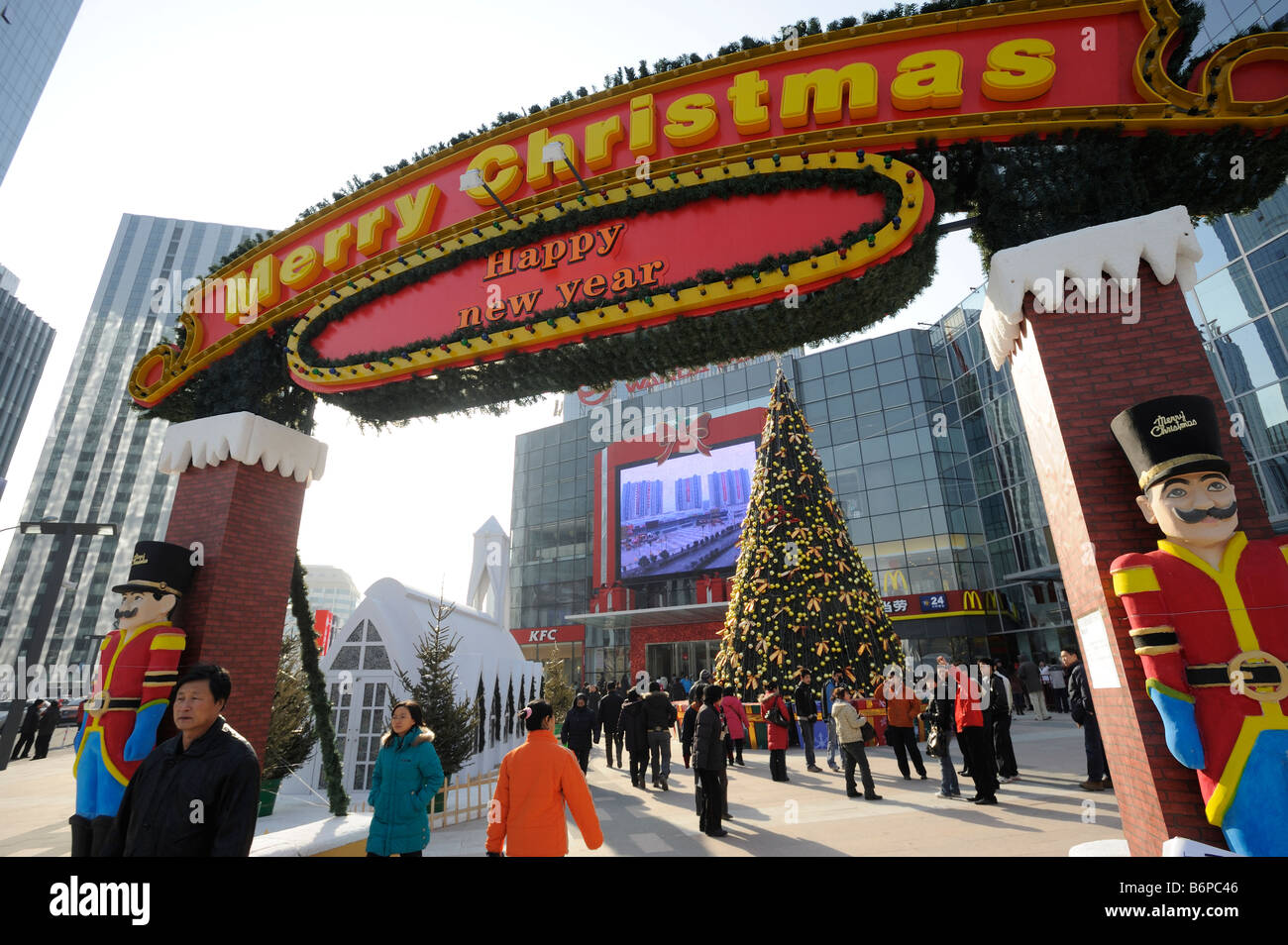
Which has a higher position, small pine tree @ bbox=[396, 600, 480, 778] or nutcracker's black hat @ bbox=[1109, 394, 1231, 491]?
nutcracker's black hat @ bbox=[1109, 394, 1231, 491]

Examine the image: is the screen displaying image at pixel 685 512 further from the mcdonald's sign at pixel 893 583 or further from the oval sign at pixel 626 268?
the oval sign at pixel 626 268

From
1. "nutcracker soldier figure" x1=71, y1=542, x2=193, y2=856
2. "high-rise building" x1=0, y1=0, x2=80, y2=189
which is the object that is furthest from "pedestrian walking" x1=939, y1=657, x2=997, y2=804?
"high-rise building" x1=0, y1=0, x2=80, y2=189

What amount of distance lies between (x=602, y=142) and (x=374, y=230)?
137 inches

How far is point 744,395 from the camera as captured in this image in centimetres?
4216

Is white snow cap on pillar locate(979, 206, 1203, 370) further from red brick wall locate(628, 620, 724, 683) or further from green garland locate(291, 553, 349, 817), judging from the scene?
red brick wall locate(628, 620, 724, 683)

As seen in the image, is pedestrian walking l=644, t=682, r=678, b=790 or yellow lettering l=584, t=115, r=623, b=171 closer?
yellow lettering l=584, t=115, r=623, b=171

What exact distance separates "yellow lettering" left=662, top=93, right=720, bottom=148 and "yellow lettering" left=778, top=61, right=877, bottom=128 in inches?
30.1

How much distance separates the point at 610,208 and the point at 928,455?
99.5ft

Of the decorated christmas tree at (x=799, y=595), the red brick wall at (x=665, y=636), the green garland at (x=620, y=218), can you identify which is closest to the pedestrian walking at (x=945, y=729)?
the decorated christmas tree at (x=799, y=595)

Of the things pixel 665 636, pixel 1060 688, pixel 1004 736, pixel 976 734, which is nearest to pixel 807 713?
pixel 1004 736

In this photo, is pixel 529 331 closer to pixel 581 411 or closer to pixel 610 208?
pixel 610 208

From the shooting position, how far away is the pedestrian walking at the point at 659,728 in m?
10.5

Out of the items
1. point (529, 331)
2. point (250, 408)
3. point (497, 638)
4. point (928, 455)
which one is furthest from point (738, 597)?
point (928, 455)

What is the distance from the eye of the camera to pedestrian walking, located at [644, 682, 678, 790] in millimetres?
10508
